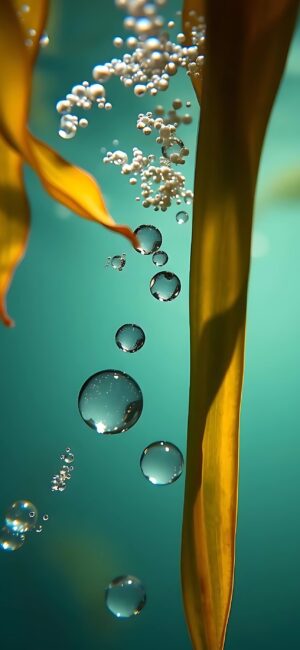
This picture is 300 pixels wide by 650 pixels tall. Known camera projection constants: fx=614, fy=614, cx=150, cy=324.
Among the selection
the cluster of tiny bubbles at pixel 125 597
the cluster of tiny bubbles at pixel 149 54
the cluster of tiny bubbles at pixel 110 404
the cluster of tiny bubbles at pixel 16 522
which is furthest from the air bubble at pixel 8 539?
the cluster of tiny bubbles at pixel 149 54

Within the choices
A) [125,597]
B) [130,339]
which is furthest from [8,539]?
[130,339]

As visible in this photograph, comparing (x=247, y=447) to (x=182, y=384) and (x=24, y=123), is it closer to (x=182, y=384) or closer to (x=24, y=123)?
(x=182, y=384)

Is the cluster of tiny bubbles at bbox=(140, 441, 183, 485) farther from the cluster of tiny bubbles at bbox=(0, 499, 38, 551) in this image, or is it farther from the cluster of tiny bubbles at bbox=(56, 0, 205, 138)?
the cluster of tiny bubbles at bbox=(56, 0, 205, 138)

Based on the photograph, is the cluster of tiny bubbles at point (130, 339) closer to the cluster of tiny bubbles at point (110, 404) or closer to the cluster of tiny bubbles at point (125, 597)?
the cluster of tiny bubbles at point (110, 404)

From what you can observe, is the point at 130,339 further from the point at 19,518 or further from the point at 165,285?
the point at 19,518

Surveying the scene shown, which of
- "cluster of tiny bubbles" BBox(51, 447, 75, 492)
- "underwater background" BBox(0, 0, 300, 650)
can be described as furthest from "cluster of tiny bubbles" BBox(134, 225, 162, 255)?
"cluster of tiny bubbles" BBox(51, 447, 75, 492)

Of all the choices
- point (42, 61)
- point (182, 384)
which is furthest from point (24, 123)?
point (182, 384)
